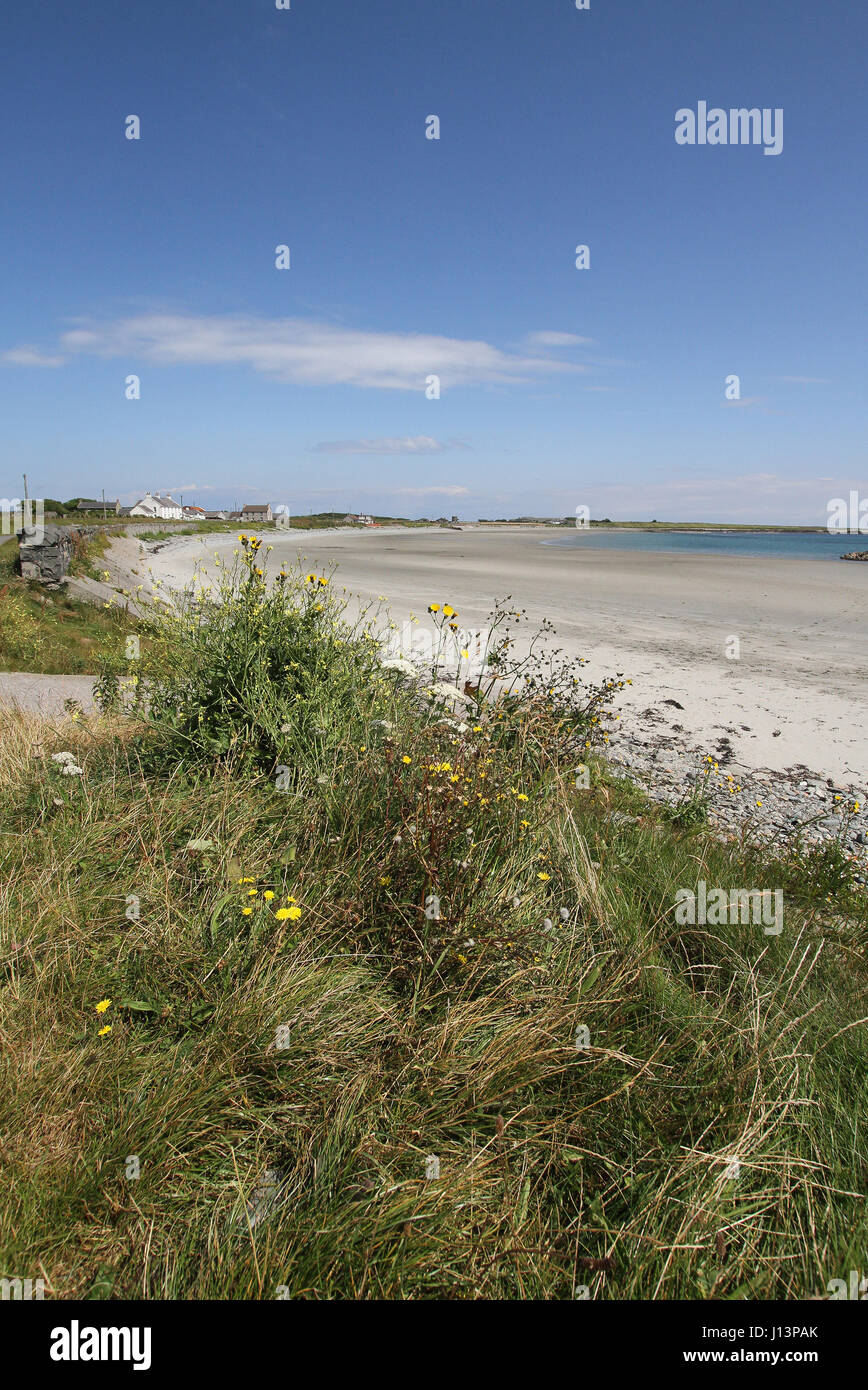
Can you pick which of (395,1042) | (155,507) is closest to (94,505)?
(155,507)

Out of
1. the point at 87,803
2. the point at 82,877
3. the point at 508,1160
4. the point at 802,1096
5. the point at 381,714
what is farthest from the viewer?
the point at 381,714

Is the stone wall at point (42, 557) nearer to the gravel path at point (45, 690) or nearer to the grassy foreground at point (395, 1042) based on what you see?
the gravel path at point (45, 690)

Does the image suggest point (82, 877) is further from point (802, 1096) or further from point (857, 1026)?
point (857, 1026)

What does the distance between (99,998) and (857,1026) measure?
2.71m

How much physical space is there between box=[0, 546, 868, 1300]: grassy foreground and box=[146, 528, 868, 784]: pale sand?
379cm

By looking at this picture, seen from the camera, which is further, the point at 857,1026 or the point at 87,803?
the point at 87,803

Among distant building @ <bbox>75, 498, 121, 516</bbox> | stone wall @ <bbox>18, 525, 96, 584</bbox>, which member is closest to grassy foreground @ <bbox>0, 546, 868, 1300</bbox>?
stone wall @ <bbox>18, 525, 96, 584</bbox>

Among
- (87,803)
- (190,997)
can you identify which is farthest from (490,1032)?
(87,803)

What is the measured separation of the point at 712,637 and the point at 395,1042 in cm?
1208

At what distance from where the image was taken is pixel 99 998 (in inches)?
95.4

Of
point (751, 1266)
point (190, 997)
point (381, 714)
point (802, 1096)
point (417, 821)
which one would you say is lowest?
point (751, 1266)

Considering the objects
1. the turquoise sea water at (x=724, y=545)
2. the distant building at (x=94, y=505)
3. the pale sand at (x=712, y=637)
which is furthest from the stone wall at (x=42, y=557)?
the distant building at (x=94, y=505)

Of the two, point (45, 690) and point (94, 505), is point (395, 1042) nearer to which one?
point (45, 690)

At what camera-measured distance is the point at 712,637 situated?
13.0m
